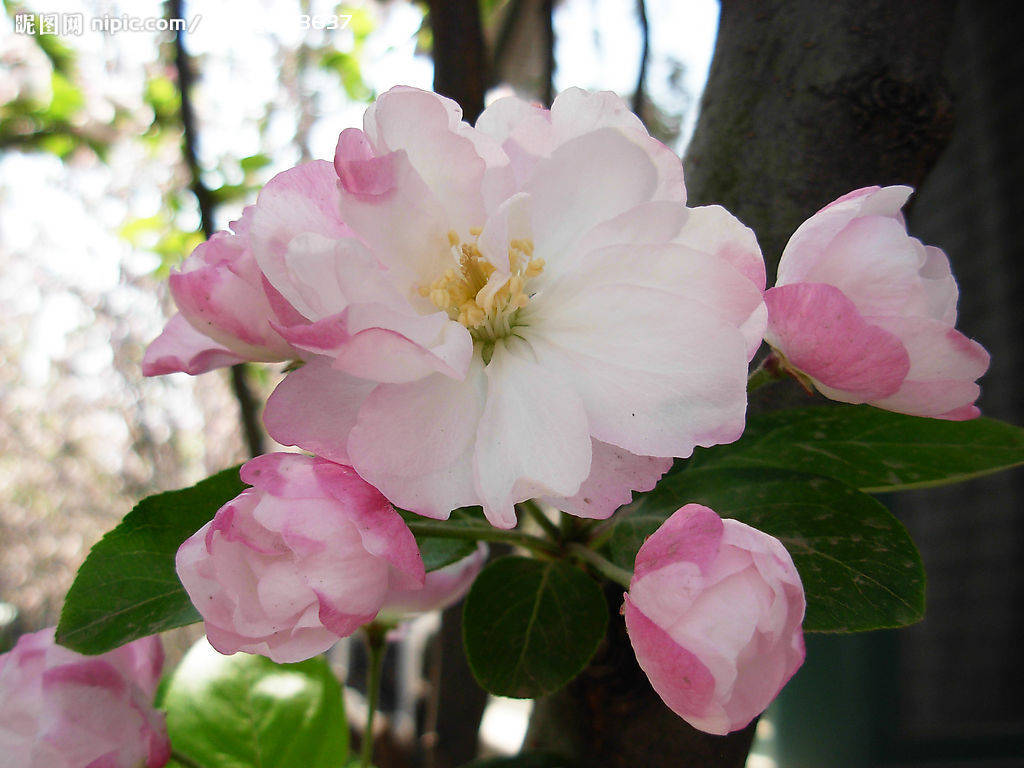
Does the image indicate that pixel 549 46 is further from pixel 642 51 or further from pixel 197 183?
pixel 197 183

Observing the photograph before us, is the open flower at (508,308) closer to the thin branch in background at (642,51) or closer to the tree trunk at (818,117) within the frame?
the tree trunk at (818,117)

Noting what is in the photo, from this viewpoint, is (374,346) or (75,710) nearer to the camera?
(374,346)

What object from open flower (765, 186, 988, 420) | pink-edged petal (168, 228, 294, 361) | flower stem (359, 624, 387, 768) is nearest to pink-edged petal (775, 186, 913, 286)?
open flower (765, 186, 988, 420)

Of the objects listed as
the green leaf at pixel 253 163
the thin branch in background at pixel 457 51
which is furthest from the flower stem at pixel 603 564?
the green leaf at pixel 253 163

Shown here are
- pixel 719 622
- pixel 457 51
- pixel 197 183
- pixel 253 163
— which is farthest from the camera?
pixel 253 163

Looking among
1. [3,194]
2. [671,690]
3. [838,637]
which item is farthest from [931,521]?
[3,194]

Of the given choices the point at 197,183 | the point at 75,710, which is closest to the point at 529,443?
the point at 75,710

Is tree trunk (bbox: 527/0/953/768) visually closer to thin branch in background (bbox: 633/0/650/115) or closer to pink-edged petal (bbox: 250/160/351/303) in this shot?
pink-edged petal (bbox: 250/160/351/303)
